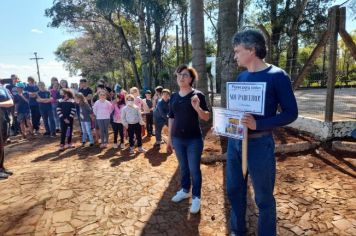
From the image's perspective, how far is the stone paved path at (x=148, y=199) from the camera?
3.59m

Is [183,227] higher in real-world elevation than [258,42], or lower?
lower

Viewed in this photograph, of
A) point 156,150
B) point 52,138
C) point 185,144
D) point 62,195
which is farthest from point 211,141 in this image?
point 52,138

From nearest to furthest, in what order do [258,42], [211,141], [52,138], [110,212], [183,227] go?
[258,42] → [183,227] → [110,212] → [211,141] → [52,138]

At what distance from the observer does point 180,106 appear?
3.73m

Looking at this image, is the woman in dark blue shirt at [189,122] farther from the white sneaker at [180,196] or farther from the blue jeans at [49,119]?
the blue jeans at [49,119]

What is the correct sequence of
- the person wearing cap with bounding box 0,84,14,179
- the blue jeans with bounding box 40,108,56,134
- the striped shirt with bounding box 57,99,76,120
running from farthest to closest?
the blue jeans with bounding box 40,108,56,134 → the striped shirt with bounding box 57,99,76,120 → the person wearing cap with bounding box 0,84,14,179

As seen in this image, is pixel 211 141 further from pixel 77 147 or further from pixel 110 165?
pixel 77 147

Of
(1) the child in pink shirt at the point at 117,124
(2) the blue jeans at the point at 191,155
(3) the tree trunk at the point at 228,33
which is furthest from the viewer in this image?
(1) the child in pink shirt at the point at 117,124

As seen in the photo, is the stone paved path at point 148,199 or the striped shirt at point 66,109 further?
the striped shirt at point 66,109

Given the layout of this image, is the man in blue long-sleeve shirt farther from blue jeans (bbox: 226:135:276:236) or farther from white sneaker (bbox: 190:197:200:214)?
white sneaker (bbox: 190:197:200:214)

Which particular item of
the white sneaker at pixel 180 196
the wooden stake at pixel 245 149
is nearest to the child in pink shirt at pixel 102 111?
the white sneaker at pixel 180 196

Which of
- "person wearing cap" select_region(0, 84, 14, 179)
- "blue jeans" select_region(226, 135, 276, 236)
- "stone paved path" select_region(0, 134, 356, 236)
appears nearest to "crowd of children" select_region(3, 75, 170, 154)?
"stone paved path" select_region(0, 134, 356, 236)

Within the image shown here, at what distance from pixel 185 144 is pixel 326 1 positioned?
23.8m

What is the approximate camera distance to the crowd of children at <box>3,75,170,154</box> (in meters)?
7.12
